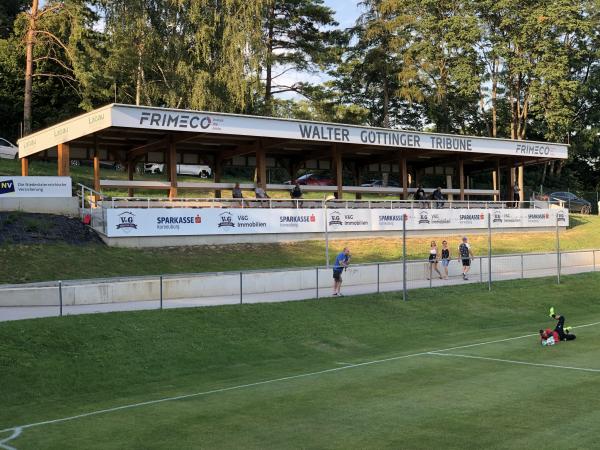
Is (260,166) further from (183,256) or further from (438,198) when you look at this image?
(438,198)

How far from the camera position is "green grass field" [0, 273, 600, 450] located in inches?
360

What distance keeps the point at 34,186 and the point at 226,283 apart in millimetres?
10999

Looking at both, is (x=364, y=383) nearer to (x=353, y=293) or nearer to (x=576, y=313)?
(x=353, y=293)

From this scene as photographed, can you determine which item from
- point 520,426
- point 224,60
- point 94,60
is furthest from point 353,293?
point 94,60

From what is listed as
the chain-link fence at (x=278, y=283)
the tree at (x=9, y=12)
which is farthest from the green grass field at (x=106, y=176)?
the tree at (x=9, y=12)

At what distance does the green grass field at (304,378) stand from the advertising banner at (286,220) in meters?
6.14

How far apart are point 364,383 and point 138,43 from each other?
37.2m

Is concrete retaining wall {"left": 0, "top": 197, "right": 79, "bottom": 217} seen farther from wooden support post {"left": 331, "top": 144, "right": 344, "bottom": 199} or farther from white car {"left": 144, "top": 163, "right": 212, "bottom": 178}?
white car {"left": 144, "top": 163, "right": 212, "bottom": 178}

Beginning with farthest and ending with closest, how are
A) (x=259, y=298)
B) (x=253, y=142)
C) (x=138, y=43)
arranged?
(x=138, y=43) < (x=253, y=142) < (x=259, y=298)

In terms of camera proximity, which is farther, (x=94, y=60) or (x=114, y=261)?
(x=94, y=60)

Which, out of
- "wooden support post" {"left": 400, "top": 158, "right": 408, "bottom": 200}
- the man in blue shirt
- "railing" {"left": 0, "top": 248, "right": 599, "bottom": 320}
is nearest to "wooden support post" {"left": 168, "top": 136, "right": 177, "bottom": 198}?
"railing" {"left": 0, "top": 248, "right": 599, "bottom": 320}

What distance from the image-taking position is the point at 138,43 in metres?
44.5

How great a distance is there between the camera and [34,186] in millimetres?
28062

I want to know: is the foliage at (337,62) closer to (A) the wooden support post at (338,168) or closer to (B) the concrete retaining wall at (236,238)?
(A) the wooden support post at (338,168)
